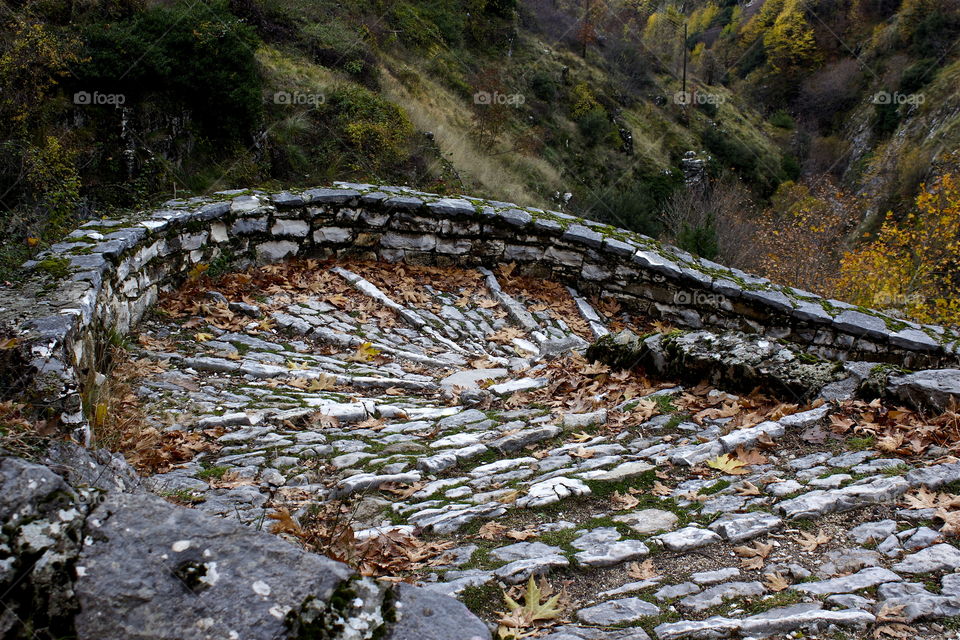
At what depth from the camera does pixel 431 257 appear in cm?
802

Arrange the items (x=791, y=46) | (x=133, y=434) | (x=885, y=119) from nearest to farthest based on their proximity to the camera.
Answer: (x=133, y=434), (x=885, y=119), (x=791, y=46)

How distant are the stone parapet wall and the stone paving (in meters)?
0.72

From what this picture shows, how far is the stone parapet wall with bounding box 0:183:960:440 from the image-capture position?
494 cm

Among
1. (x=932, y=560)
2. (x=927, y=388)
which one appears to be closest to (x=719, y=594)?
(x=932, y=560)

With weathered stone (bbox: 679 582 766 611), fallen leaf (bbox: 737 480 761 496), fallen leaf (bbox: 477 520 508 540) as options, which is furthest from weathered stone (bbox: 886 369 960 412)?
fallen leaf (bbox: 477 520 508 540)

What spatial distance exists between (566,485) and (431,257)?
519 cm

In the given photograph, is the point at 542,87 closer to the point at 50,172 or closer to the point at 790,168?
the point at 790,168

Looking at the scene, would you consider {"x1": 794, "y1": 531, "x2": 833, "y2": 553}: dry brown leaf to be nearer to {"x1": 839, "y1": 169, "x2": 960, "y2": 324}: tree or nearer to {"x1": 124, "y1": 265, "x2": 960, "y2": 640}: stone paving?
{"x1": 124, "y1": 265, "x2": 960, "y2": 640}: stone paving

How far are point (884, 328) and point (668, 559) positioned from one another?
5.20m

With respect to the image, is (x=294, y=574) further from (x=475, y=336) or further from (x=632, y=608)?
(x=475, y=336)

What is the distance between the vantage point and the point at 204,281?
21.1 ft

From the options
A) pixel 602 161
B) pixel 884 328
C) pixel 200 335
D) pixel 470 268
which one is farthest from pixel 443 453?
pixel 602 161

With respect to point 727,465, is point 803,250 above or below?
below

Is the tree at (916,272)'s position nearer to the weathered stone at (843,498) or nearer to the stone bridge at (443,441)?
the stone bridge at (443,441)
